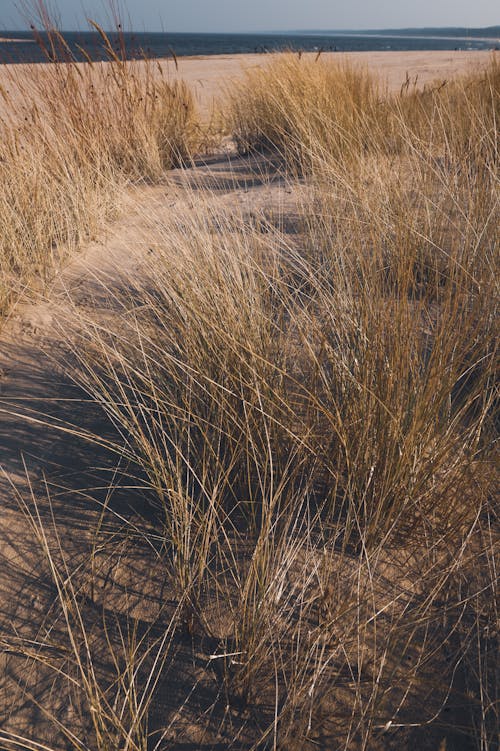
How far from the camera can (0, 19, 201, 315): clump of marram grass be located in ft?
8.29

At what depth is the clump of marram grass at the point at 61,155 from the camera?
99.4 inches

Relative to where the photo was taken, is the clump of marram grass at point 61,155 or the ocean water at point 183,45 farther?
the ocean water at point 183,45

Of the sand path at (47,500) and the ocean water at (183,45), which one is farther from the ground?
the ocean water at (183,45)

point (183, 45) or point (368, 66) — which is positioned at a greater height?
point (183, 45)

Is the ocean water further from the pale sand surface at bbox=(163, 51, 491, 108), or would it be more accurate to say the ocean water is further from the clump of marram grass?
the pale sand surface at bbox=(163, 51, 491, 108)

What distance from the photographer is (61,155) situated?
3266 mm

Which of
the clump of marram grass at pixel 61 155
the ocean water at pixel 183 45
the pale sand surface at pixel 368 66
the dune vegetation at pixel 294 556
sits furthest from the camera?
the pale sand surface at pixel 368 66

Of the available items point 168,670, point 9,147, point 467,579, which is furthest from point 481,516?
point 9,147

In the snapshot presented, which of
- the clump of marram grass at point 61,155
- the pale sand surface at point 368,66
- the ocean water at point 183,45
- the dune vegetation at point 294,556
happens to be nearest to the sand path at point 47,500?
the dune vegetation at point 294,556

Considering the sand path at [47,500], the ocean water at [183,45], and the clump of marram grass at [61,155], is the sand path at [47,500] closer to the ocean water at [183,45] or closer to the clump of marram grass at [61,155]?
the clump of marram grass at [61,155]

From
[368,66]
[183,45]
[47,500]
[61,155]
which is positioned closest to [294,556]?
[47,500]

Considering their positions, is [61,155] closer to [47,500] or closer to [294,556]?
[47,500]

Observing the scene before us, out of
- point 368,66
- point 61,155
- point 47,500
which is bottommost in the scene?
point 47,500

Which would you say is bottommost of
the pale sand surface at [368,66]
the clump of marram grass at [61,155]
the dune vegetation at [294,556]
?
the dune vegetation at [294,556]
